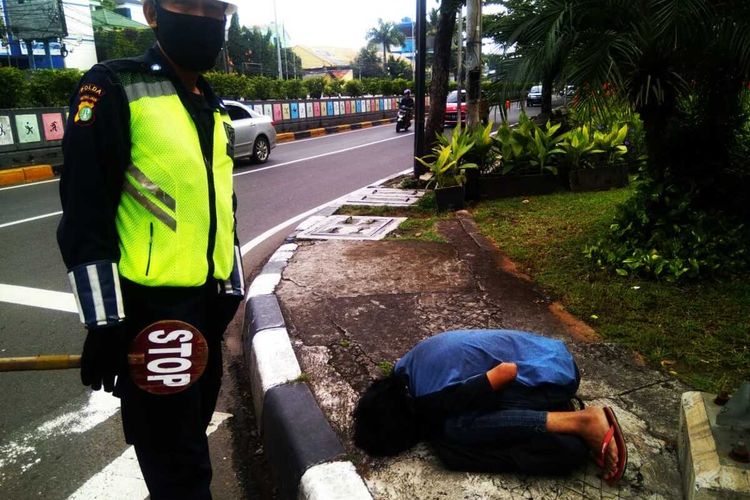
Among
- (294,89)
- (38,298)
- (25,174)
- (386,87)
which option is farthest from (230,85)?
(38,298)

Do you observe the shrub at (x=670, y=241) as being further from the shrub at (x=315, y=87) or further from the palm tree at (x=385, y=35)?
the palm tree at (x=385, y=35)

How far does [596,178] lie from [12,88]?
11279 mm

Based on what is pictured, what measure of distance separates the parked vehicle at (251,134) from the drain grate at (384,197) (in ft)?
14.0

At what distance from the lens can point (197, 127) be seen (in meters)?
1.76

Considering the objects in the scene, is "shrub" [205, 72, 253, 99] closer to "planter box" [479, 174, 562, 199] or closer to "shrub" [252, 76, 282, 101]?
"shrub" [252, 76, 282, 101]

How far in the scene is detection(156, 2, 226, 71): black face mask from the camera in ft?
5.73

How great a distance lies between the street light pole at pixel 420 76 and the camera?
9.07m

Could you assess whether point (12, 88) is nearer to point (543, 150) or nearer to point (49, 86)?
point (49, 86)

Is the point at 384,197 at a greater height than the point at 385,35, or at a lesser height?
lesser

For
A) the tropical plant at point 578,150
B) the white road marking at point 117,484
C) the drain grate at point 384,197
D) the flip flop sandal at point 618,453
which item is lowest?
the white road marking at point 117,484

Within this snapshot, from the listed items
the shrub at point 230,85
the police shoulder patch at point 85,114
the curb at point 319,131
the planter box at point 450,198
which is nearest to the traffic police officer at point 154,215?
the police shoulder patch at point 85,114

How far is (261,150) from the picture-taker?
13156 millimetres

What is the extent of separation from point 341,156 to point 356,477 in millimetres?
12672

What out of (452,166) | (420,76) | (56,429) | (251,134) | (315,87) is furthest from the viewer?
(315,87)
